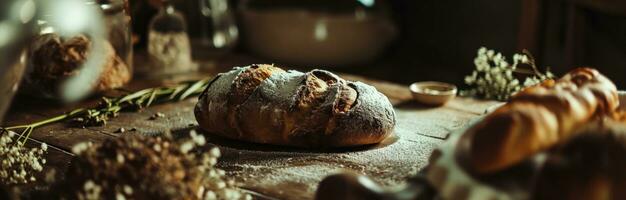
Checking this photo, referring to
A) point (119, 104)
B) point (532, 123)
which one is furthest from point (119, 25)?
point (532, 123)

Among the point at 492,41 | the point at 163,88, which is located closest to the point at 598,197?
the point at 163,88

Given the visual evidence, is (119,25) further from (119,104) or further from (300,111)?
(300,111)

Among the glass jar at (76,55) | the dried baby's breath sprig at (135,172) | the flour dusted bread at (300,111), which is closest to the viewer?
the dried baby's breath sprig at (135,172)

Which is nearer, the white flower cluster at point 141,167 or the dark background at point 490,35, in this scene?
the white flower cluster at point 141,167

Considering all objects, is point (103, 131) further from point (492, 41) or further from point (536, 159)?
point (492, 41)

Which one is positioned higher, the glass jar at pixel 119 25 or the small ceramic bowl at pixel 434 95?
the glass jar at pixel 119 25

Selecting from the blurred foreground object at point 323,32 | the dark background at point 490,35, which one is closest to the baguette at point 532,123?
the dark background at point 490,35

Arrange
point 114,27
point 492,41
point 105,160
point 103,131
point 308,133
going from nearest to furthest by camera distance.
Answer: point 105,160, point 308,133, point 103,131, point 114,27, point 492,41

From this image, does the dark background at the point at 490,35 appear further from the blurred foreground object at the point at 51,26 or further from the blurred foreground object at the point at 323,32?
the blurred foreground object at the point at 51,26
